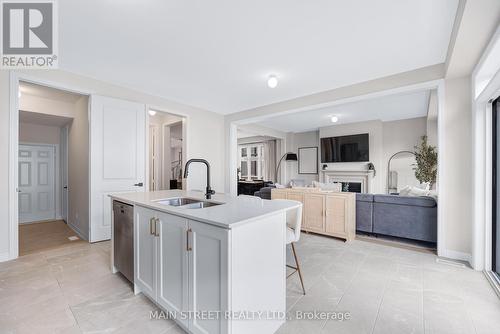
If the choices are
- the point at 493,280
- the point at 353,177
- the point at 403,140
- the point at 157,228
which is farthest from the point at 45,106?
the point at 403,140

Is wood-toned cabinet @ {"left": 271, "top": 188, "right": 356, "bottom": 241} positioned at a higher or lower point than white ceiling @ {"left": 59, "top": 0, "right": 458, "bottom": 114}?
lower

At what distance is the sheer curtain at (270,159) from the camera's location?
858cm

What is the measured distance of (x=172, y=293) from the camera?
157 centimetres

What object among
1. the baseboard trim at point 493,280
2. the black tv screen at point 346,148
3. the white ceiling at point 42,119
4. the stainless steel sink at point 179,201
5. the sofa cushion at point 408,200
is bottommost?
the baseboard trim at point 493,280

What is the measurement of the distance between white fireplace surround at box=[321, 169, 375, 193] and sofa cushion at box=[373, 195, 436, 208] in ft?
10.9

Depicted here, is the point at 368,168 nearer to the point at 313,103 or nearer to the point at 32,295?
the point at 313,103

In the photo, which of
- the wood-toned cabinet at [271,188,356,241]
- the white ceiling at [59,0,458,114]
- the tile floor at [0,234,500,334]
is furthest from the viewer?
the wood-toned cabinet at [271,188,356,241]

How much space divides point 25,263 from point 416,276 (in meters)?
4.44

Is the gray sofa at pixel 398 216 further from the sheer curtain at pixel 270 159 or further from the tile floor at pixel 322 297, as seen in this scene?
the sheer curtain at pixel 270 159

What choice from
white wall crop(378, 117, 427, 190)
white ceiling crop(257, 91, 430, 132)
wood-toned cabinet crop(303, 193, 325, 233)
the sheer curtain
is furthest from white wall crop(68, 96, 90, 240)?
white wall crop(378, 117, 427, 190)

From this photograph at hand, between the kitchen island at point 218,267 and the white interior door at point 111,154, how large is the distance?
2.13m

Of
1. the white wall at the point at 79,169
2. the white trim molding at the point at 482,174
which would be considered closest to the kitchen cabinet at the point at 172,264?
the white wall at the point at 79,169

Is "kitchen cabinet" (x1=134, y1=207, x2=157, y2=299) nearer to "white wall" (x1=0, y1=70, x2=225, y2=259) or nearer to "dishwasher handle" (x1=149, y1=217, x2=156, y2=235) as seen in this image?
"dishwasher handle" (x1=149, y1=217, x2=156, y2=235)

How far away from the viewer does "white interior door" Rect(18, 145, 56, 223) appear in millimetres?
4719
